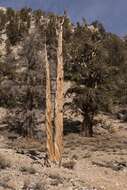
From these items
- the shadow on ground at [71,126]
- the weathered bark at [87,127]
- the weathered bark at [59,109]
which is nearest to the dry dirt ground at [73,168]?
the weathered bark at [59,109]

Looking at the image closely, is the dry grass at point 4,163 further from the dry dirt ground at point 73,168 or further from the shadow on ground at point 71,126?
the shadow on ground at point 71,126

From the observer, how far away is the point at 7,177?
1866 centimetres

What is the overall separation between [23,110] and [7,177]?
28.6 metres

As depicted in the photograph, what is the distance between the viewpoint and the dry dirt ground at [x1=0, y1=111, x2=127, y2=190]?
1853 cm

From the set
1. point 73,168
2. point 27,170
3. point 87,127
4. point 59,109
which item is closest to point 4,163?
point 27,170

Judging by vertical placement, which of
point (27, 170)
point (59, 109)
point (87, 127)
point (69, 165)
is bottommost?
point (87, 127)

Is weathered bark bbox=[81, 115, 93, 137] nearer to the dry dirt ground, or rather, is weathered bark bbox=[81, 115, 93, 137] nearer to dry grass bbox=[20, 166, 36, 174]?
the dry dirt ground

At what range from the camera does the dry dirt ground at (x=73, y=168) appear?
1853 centimetres

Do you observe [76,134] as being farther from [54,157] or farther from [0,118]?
[54,157]

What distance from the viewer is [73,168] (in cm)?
2580

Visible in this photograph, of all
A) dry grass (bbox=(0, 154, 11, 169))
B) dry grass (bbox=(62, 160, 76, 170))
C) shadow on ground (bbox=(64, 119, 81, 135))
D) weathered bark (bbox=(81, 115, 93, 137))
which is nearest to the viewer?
dry grass (bbox=(0, 154, 11, 169))

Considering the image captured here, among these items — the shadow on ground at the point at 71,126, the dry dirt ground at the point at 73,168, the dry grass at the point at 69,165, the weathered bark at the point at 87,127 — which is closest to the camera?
the dry dirt ground at the point at 73,168

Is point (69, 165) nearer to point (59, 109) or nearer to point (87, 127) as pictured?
point (59, 109)

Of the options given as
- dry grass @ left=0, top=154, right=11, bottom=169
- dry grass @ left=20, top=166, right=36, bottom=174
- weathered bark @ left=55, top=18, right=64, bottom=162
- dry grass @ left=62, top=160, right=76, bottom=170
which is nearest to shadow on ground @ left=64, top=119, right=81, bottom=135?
dry grass @ left=62, top=160, right=76, bottom=170
